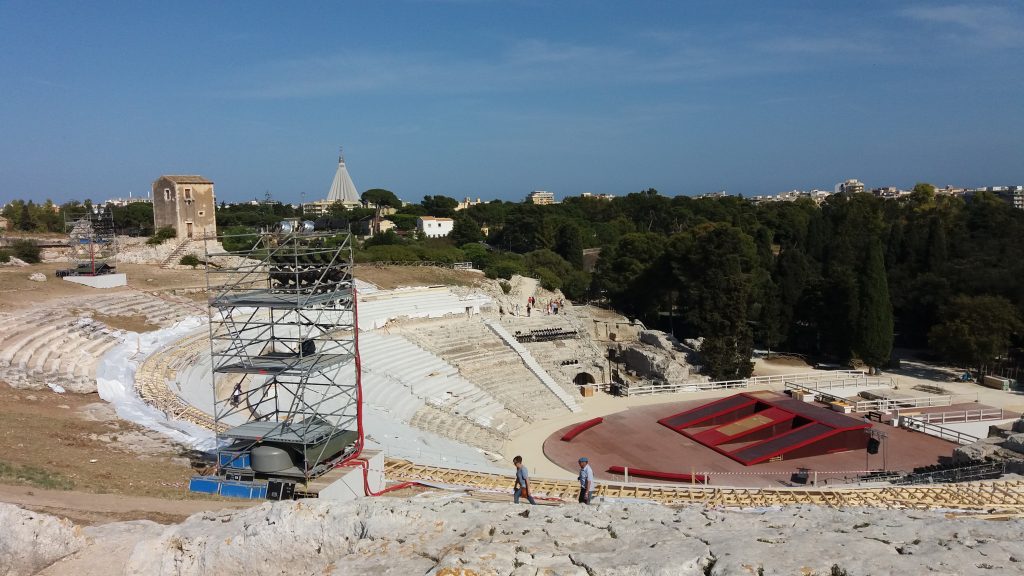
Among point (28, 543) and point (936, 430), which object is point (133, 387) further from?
point (936, 430)

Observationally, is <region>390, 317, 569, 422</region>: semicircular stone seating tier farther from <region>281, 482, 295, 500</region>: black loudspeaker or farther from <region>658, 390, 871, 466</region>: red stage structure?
<region>281, 482, 295, 500</region>: black loudspeaker

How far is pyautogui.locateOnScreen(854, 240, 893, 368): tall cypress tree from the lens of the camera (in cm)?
3603

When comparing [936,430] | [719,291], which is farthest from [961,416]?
[719,291]

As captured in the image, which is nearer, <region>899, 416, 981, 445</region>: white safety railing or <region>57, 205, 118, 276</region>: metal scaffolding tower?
<region>899, 416, 981, 445</region>: white safety railing

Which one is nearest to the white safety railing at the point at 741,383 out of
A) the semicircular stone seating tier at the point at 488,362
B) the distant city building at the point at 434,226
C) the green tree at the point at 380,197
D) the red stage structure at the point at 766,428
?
the red stage structure at the point at 766,428

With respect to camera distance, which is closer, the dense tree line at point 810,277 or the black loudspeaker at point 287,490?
the black loudspeaker at point 287,490

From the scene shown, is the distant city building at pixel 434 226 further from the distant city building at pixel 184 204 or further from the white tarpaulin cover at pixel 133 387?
the white tarpaulin cover at pixel 133 387

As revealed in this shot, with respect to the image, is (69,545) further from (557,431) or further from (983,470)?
(983,470)

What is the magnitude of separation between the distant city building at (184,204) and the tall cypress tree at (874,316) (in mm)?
37606

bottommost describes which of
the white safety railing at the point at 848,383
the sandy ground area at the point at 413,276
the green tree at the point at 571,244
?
the white safety railing at the point at 848,383

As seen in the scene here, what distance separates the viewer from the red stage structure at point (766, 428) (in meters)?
23.4

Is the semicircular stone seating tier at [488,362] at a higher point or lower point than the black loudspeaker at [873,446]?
higher

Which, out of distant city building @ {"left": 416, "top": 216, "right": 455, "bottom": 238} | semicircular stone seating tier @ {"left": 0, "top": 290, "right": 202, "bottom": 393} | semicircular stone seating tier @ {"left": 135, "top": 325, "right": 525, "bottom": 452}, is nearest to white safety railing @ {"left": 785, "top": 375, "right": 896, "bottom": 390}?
semicircular stone seating tier @ {"left": 135, "top": 325, "right": 525, "bottom": 452}

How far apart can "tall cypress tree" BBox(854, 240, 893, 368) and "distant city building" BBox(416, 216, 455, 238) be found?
48114mm
